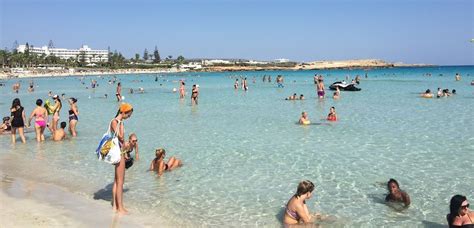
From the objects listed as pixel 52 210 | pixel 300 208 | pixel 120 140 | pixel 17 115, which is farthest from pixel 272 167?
pixel 17 115

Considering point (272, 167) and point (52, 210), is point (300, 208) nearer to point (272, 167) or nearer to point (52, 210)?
point (272, 167)

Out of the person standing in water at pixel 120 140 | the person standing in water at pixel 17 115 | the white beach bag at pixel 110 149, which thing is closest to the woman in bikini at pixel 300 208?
the person standing in water at pixel 120 140

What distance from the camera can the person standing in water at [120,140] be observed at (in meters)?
6.88

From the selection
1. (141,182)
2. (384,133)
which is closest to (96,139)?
(141,182)

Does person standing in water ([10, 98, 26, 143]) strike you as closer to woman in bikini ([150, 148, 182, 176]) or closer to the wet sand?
the wet sand

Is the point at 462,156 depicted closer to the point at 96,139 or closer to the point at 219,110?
the point at 96,139

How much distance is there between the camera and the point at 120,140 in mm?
6961

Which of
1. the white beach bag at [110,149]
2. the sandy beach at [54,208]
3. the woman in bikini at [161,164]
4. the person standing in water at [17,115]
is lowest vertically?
the sandy beach at [54,208]

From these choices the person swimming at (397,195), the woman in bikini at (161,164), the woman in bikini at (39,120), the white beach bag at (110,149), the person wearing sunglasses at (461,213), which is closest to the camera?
the person wearing sunglasses at (461,213)

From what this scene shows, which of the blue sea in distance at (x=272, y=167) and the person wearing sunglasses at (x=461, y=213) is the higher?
the person wearing sunglasses at (x=461, y=213)

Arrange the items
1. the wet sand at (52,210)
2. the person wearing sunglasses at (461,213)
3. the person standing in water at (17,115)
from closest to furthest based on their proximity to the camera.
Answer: the person wearing sunglasses at (461,213)
the wet sand at (52,210)
the person standing in water at (17,115)

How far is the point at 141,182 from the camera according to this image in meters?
9.91

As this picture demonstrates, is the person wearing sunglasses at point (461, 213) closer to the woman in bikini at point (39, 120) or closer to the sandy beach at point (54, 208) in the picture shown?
the sandy beach at point (54, 208)

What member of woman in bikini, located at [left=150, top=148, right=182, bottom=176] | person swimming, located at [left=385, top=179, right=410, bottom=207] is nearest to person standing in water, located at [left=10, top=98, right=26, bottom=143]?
woman in bikini, located at [left=150, top=148, right=182, bottom=176]
